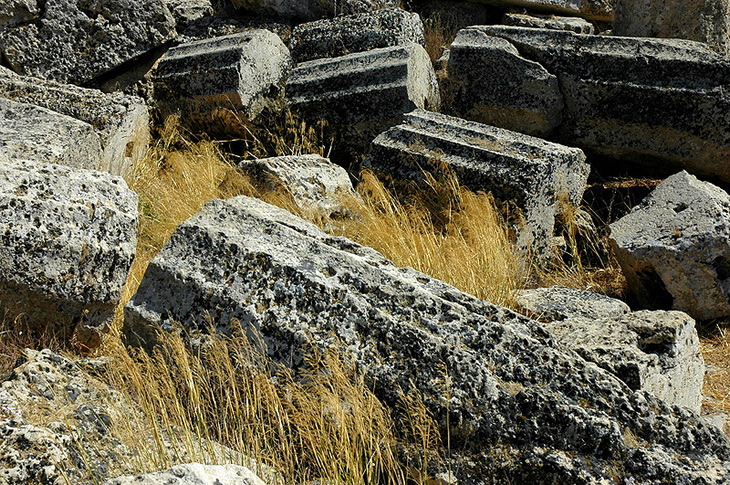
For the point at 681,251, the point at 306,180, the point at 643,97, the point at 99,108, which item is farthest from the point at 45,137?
the point at 643,97

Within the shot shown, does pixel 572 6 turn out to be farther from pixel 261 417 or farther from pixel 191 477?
pixel 191 477

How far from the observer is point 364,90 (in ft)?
20.1

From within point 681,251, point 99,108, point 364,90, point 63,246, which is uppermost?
point 364,90

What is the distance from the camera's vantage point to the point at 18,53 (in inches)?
273

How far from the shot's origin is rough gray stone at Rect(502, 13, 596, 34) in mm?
8453

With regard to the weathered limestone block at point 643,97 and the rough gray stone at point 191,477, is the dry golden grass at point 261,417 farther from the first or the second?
the weathered limestone block at point 643,97

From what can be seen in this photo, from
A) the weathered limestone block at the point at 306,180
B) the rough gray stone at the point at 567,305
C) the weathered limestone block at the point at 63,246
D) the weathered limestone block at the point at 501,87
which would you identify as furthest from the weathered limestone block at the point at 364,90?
the weathered limestone block at the point at 63,246

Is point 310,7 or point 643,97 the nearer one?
point 643,97

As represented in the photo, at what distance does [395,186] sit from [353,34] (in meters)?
2.13

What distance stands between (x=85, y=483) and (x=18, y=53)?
17.7ft

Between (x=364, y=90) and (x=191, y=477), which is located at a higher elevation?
(x=364, y=90)

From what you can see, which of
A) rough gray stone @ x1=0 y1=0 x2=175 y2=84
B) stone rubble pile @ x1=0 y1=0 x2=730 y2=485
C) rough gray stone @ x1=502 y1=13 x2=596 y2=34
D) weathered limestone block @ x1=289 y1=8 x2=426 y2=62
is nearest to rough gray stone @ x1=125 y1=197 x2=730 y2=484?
stone rubble pile @ x1=0 y1=0 x2=730 y2=485

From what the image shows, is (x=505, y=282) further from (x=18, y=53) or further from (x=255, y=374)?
(x=18, y=53)

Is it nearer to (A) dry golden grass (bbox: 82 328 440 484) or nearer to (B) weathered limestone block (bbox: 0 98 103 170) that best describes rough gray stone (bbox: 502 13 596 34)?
(B) weathered limestone block (bbox: 0 98 103 170)
